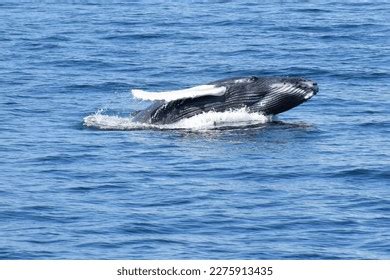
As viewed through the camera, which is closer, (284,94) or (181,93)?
(181,93)

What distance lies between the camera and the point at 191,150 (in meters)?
34.5

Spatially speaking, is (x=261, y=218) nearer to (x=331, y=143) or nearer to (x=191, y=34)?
(x=331, y=143)

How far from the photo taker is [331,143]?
35.4 metres

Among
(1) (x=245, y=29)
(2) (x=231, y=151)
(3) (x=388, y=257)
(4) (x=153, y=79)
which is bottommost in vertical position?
(3) (x=388, y=257)

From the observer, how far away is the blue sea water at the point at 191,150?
2678 cm

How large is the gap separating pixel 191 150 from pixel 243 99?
327 cm

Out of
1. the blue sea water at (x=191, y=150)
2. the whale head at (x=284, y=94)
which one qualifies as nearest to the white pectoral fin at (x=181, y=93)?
the blue sea water at (x=191, y=150)

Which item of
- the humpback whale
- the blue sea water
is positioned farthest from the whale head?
the blue sea water

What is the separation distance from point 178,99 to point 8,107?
6.38 meters

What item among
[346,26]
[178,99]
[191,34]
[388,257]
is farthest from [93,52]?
[388,257]

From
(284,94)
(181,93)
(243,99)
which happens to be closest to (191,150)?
(181,93)

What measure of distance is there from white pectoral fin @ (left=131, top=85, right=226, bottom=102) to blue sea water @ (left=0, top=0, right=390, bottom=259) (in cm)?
99

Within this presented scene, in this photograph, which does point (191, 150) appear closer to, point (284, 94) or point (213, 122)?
point (213, 122)

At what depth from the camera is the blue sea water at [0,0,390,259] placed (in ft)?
87.9
